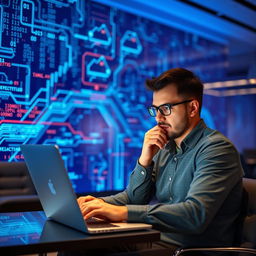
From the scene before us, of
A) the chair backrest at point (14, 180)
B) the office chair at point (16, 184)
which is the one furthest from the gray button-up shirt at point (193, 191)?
the chair backrest at point (14, 180)

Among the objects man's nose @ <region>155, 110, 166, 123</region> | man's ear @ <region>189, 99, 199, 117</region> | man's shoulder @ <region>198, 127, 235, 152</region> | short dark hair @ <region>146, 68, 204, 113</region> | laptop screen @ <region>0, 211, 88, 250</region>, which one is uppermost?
short dark hair @ <region>146, 68, 204, 113</region>

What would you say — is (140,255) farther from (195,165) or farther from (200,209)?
(195,165)

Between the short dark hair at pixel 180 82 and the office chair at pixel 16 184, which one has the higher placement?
the short dark hair at pixel 180 82

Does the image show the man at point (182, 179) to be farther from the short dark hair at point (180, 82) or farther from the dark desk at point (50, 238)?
the dark desk at point (50, 238)

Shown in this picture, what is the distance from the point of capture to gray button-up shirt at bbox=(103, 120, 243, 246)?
1438 mm

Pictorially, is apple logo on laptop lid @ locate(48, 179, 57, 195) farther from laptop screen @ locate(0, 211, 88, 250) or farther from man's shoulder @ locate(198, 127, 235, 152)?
man's shoulder @ locate(198, 127, 235, 152)

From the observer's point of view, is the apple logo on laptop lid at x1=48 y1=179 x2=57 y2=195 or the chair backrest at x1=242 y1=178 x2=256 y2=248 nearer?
the apple logo on laptop lid at x1=48 y1=179 x2=57 y2=195

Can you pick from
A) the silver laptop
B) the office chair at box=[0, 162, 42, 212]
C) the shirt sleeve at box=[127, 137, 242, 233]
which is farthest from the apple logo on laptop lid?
the office chair at box=[0, 162, 42, 212]

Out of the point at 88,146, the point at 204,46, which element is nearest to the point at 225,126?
the point at 204,46

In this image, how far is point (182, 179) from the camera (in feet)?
5.64

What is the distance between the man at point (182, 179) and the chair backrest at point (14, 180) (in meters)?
→ 1.97

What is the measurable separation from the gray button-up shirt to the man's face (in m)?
0.06

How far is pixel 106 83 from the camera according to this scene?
191 inches

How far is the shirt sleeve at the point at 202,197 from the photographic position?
1.43 m
